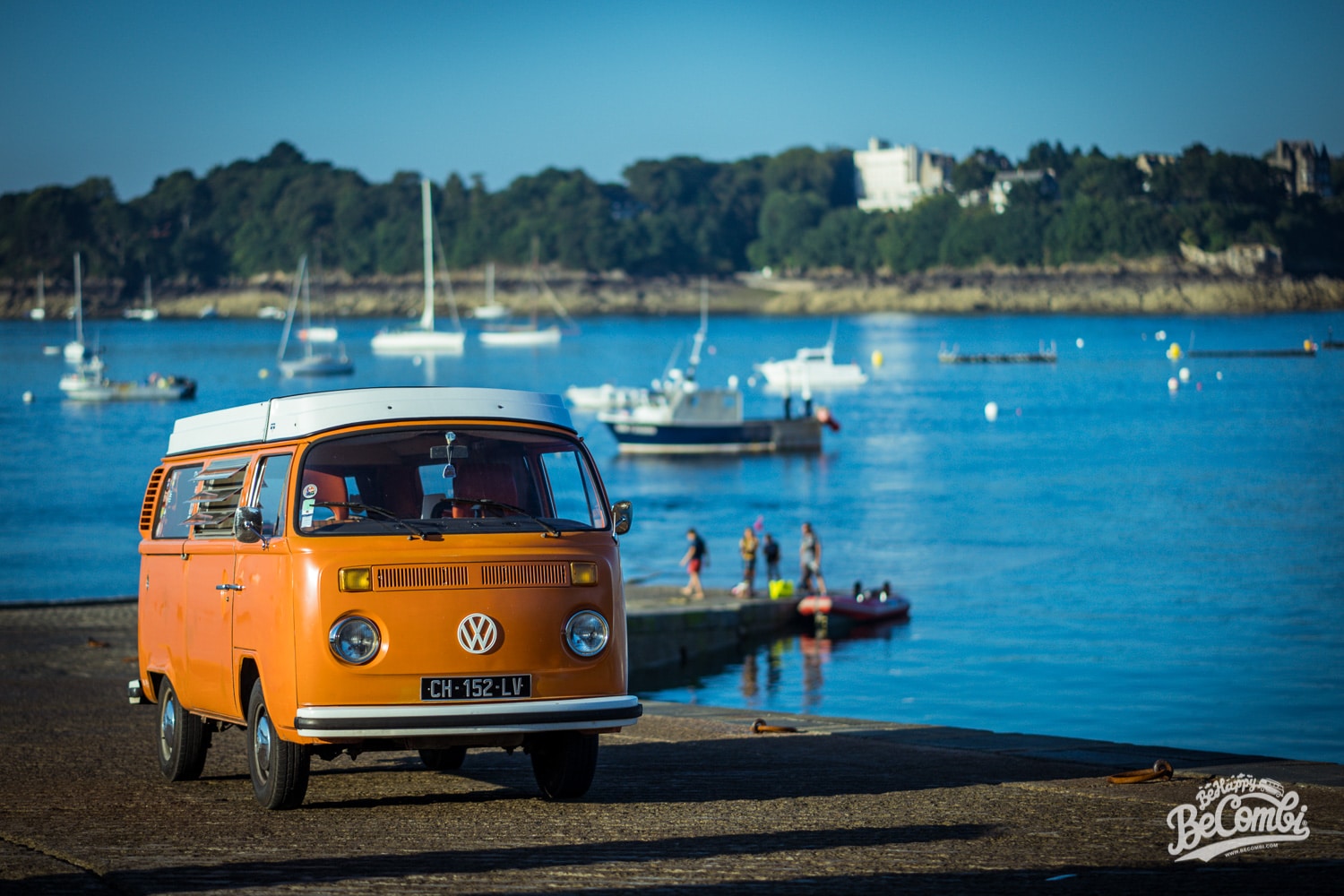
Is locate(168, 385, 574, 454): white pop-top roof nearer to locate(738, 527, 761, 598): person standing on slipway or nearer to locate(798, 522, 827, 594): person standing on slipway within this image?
locate(738, 527, 761, 598): person standing on slipway

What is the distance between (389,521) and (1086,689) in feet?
78.5

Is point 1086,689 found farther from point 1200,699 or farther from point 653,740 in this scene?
point 653,740

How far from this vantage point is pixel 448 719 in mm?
9289

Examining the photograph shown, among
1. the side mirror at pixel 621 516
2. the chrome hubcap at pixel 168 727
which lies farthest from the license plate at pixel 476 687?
the chrome hubcap at pixel 168 727

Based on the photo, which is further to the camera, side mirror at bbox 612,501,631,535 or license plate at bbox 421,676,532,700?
side mirror at bbox 612,501,631,535

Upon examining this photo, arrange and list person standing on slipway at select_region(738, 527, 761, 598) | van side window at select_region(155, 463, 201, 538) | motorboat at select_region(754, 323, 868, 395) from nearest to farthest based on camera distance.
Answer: van side window at select_region(155, 463, 201, 538) → person standing on slipway at select_region(738, 527, 761, 598) → motorboat at select_region(754, 323, 868, 395)

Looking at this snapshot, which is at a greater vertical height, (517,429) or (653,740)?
(517,429)

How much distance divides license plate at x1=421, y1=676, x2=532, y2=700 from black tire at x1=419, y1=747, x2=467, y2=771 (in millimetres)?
2748

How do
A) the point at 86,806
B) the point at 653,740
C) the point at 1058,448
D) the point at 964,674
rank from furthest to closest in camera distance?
the point at 1058,448, the point at 964,674, the point at 653,740, the point at 86,806

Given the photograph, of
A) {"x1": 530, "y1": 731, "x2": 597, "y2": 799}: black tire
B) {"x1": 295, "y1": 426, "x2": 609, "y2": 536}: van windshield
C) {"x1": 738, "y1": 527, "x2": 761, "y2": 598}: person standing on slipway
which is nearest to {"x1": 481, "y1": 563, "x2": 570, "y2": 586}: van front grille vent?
{"x1": 295, "y1": 426, "x2": 609, "y2": 536}: van windshield

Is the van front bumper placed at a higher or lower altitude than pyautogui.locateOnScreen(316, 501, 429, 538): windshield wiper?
lower

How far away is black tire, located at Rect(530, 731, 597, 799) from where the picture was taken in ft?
33.4

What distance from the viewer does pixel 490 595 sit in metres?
9.39

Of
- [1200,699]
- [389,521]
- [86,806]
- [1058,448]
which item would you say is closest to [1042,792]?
[389,521]
